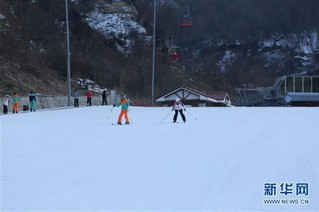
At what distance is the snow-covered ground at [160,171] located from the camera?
8.15 m

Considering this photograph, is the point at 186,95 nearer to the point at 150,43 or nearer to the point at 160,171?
the point at 150,43

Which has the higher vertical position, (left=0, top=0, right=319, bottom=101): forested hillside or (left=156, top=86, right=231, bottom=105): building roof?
(left=0, top=0, right=319, bottom=101): forested hillside

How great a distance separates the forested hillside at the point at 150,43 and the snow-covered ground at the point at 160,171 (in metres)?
28.3

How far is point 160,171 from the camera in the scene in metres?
10.3

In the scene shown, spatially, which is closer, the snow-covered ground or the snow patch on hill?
the snow-covered ground

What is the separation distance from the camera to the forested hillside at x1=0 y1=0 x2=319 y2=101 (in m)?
54.5

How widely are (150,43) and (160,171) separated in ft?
217

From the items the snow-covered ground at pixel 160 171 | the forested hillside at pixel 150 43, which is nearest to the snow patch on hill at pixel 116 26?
the forested hillside at pixel 150 43

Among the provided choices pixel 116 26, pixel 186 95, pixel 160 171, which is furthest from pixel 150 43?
pixel 160 171

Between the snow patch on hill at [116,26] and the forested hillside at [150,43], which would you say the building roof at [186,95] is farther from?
the snow patch on hill at [116,26]

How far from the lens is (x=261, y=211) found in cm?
764

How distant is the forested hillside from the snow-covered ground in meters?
28.3

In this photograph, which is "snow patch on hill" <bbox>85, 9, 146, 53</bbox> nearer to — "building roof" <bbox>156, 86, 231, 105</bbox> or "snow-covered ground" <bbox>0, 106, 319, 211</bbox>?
"building roof" <bbox>156, 86, 231, 105</bbox>

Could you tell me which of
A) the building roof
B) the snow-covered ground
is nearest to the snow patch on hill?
the building roof
